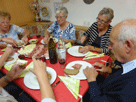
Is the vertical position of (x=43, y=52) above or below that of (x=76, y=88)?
above

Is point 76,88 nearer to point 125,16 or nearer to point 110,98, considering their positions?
point 110,98

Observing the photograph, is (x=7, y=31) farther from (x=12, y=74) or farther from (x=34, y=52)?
(x=12, y=74)

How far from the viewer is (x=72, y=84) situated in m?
0.79

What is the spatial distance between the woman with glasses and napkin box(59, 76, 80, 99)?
21.4 inches

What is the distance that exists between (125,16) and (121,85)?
194 centimetres

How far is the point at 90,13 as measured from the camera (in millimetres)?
2387

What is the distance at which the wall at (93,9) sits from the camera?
6.35ft

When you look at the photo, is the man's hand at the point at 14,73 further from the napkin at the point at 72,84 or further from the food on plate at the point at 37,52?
the napkin at the point at 72,84

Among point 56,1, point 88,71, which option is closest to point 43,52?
point 88,71

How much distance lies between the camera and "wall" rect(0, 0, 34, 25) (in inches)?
101

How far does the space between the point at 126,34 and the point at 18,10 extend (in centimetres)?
322

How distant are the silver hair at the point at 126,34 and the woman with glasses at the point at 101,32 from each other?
640mm

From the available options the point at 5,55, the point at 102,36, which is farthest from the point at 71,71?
the point at 102,36

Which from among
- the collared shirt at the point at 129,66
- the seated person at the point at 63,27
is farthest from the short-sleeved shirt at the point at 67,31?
the collared shirt at the point at 129,66
